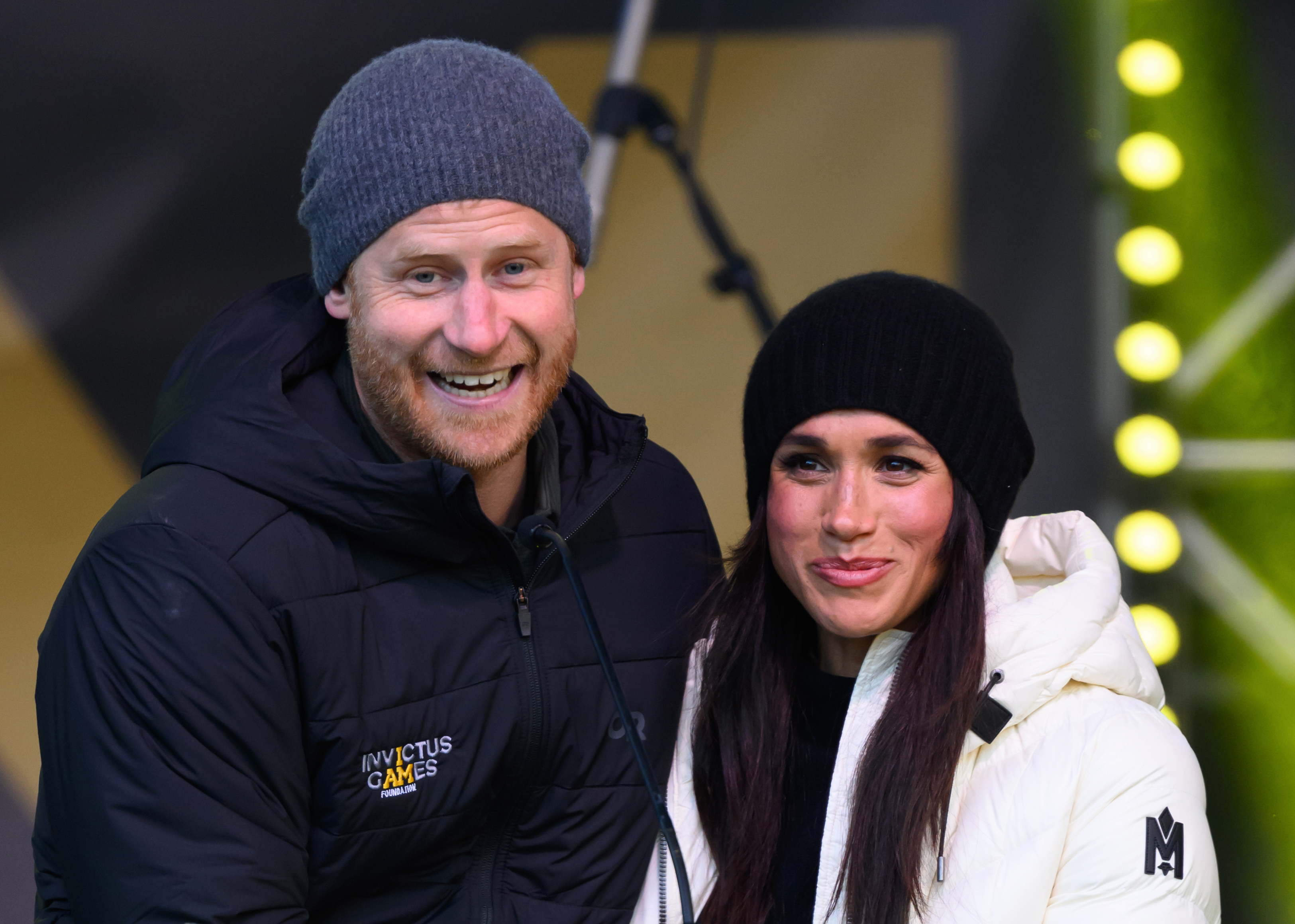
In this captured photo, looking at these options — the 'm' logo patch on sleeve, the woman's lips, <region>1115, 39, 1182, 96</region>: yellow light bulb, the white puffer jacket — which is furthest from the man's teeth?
<region>1115, 39, 1182, 96</region>: yellow light bulb

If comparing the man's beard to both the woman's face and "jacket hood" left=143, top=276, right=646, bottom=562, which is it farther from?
the woman's face

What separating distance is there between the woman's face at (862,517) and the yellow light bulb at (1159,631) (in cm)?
105

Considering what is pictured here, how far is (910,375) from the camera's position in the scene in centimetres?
133

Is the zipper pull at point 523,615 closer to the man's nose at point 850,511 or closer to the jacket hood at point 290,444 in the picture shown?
the jacket hood at point 290,444

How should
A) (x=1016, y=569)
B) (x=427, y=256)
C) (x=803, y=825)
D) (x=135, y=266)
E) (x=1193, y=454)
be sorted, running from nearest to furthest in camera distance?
1. (x=427, y=256)
2. (x=803, y=825)
3. (x=1016, y=569)
4. (x=135, y=266)
5. (x=1193, y=454)

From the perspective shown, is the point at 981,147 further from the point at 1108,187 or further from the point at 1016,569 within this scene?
the point at 1016,569

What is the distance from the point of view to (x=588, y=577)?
1486 mm

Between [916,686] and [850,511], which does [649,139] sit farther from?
[916,686]

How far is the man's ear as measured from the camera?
4.55ft

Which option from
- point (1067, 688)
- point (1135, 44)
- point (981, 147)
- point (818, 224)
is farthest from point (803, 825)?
point (1135, 44)

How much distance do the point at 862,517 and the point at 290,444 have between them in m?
0.57

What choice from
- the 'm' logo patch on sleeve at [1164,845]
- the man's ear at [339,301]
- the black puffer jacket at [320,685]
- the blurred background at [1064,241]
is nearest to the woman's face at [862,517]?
the black puffer jacket at [320,685]

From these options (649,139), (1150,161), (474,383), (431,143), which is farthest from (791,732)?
(1150,161)

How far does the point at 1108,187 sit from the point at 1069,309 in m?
0.23
